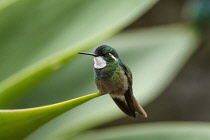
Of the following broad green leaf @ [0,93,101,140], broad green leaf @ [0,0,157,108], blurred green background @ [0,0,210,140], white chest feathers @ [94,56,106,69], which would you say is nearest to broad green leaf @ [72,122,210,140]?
blurred green background @ [0,0,210,140]

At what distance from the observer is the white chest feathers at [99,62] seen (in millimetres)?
623

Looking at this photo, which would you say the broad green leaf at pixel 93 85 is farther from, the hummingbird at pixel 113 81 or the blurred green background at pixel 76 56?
the hummingbird at pixel 113 81

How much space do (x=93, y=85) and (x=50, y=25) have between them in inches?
9.2

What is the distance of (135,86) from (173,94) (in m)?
2.47

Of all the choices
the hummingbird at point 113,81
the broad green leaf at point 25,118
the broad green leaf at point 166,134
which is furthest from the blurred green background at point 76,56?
the hummingbird at point 113,81

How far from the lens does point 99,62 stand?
628 mm

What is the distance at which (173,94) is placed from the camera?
3691 millimetres

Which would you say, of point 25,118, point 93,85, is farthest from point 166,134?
point 25,118

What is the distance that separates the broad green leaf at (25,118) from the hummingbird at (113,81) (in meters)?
0.05

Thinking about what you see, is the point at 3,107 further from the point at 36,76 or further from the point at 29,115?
the point at 29,115

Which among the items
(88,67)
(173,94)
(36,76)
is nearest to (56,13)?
(88,67)

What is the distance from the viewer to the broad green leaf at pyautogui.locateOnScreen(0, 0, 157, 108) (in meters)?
1.19

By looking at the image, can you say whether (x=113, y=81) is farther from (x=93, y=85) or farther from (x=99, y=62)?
(x=93, y=85)

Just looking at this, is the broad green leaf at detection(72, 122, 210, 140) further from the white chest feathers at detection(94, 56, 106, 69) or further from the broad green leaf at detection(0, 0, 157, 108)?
the white chest feathers at detection(94, 56, 106, 69)
